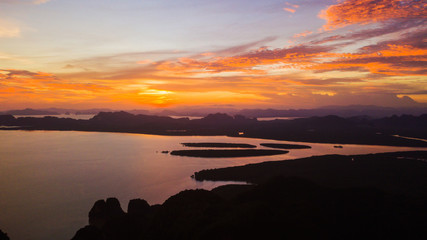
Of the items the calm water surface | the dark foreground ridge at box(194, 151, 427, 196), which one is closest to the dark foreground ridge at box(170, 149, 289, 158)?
the calm water surface

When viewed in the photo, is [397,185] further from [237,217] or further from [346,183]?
[237,217]

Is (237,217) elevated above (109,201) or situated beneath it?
elevated above

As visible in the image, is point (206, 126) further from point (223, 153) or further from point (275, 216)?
point (275, 216)

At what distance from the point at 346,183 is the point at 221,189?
48.4ft

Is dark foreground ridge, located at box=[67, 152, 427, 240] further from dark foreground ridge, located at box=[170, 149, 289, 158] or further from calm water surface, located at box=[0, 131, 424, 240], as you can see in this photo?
dark foreground ridge, located at box=[170, 149, 289, 158]

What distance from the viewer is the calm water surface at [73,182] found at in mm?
26547

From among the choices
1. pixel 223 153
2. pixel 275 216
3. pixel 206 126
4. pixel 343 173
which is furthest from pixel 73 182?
pixel 206 126

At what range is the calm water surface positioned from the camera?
1045 inches

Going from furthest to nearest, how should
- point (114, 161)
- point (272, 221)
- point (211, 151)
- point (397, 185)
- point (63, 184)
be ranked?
point (211, 151), point (114, 161), point (63, 184), point (397, 185), point (272, 221)

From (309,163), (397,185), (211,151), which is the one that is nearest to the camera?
(397,185)

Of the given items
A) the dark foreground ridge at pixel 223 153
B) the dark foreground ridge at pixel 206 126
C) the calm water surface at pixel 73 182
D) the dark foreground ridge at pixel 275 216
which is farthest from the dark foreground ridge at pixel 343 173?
the dark foreground ridge at pixel 206 126

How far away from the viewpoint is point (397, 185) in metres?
36.4

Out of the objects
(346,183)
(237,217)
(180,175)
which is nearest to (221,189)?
(180,175)

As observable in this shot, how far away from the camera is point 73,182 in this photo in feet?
131
